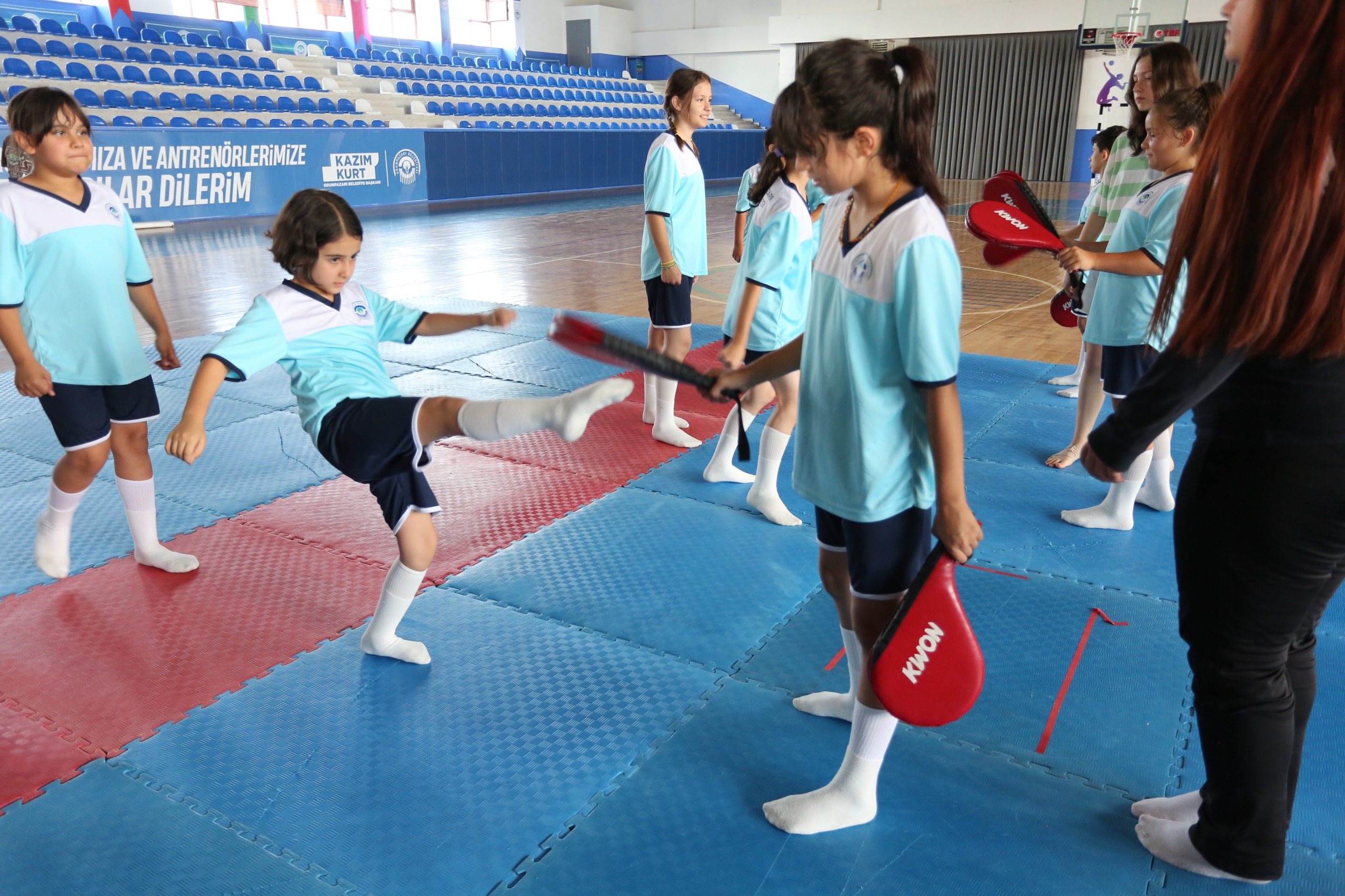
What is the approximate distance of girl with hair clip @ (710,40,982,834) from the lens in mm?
1665

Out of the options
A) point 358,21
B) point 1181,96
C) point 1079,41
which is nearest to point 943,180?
point 1079,41

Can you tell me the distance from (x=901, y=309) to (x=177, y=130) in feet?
45.9

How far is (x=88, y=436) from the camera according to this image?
3146mm

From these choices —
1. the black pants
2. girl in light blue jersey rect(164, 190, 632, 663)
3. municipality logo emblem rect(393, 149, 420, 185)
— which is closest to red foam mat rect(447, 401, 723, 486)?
girl in light blue jersey rect(164, 190, 632, 663)

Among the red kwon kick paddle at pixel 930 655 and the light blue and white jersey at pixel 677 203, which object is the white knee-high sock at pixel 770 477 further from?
the red kwon kick paddle at pixel 930 655

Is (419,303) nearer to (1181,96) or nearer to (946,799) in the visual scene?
(1181,96)

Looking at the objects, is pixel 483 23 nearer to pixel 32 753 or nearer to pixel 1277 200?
pixel 32 753

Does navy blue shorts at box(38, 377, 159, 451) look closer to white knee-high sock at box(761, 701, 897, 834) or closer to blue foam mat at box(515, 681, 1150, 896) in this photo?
blue foam mat at box(515, 681, 1150, 896)

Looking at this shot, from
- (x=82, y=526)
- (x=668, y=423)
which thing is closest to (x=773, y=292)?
(x=668, y=423)

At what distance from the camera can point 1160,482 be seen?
4.04 m

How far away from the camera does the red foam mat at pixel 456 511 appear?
12.0 ft

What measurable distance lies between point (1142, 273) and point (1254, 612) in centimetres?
202

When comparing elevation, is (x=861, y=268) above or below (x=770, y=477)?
above

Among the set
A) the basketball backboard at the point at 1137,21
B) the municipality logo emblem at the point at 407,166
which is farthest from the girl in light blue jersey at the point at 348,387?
the basketball backboard at the point at 1137,21
